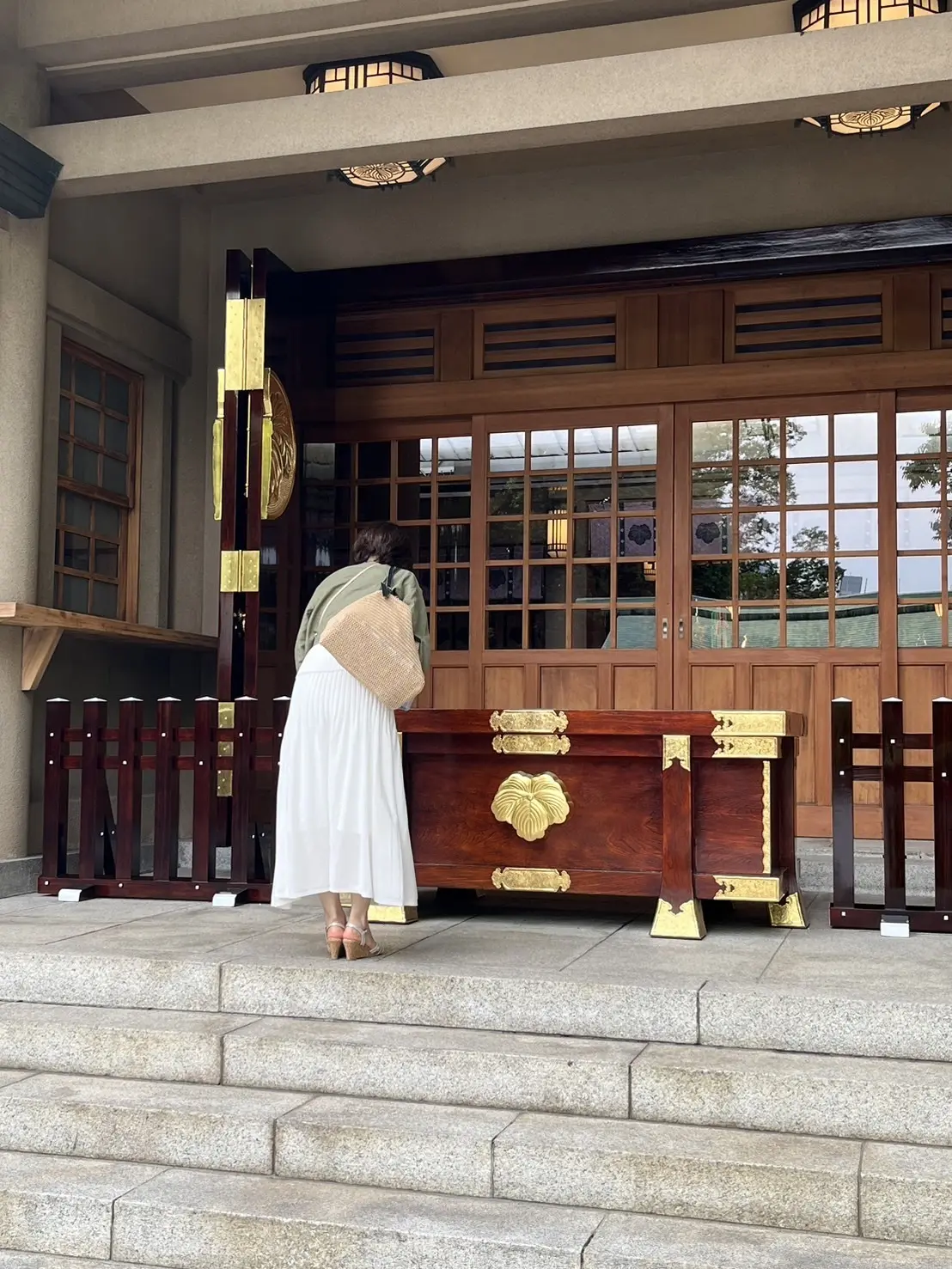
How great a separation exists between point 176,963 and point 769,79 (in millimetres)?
3890

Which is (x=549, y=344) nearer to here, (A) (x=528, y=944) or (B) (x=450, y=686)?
(B) (x=450, y=686)

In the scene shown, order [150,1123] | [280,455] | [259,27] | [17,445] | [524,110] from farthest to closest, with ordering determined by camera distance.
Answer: [280,455]
[17,445]
[259,27]
[524,110]
[150,1123]

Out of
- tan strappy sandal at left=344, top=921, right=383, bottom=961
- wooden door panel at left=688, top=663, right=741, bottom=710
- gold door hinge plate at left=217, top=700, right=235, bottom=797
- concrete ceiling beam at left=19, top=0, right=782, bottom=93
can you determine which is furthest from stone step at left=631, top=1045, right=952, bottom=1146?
concrete ceiling beam at left=19, top=0, right=782, bottom=93

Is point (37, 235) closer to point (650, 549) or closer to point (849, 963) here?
point (650, 549)

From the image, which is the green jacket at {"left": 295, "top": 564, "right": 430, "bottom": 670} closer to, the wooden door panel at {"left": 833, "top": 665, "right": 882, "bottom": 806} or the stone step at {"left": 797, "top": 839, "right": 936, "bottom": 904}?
the stone step at {"left": 797, "top": 839, "right": 936, "bottom": 904}

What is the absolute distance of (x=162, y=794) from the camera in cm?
567

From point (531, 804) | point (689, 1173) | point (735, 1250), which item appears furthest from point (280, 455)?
point (735, 1250)

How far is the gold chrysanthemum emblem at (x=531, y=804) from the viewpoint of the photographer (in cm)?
497

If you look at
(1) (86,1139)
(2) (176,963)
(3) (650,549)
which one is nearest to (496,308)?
(3) (650,549)

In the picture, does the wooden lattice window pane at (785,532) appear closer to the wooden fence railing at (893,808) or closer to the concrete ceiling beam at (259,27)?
the wooden fence railing at (893,808)

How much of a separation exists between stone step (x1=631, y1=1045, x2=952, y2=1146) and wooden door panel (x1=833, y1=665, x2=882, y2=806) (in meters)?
3.33

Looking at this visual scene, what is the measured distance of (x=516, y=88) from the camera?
5289 mm

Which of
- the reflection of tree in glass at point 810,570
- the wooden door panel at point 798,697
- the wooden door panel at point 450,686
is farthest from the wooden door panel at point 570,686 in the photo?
the reflection of tree in glass at point 810,570

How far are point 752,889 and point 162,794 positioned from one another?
2564 mm
